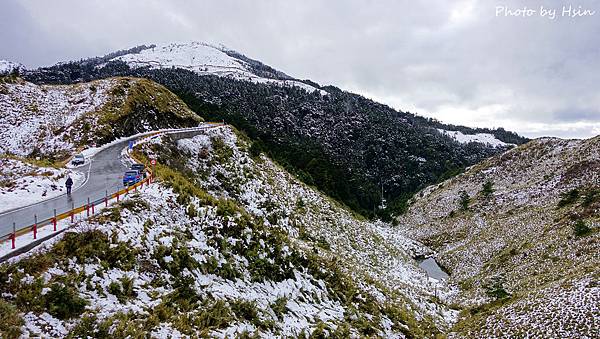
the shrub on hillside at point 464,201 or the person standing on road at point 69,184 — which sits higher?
the person standing on road at point 69,184

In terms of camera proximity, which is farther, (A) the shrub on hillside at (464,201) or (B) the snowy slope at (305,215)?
(A) the shrub on hillside at (464,201)

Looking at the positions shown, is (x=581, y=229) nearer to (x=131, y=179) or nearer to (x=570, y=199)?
(x=570, y=199)

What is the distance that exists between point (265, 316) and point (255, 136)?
5796 centimetres

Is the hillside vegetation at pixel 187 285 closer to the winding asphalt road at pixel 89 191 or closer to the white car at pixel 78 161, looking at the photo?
the winding asphalt road at pixel 89 191

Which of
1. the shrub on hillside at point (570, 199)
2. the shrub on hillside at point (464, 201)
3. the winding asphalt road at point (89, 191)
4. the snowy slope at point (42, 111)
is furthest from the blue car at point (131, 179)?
the shrub on hillside at point (464, 201)

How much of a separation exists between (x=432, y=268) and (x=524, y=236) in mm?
11826

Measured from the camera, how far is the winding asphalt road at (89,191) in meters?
14.6

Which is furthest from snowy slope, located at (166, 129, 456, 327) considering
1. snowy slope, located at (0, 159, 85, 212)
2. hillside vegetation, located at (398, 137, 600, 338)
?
snowy slope, located at (0, 159, 85, 212)

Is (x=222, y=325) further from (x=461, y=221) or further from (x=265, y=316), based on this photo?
(x=461, y=221)

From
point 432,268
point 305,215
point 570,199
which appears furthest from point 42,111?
point 570,199

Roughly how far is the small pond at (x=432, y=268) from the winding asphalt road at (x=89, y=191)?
37.5 metres

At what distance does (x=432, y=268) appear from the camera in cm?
4441

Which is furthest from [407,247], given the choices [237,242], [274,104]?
[274,104]

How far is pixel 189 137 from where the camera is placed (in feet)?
127
